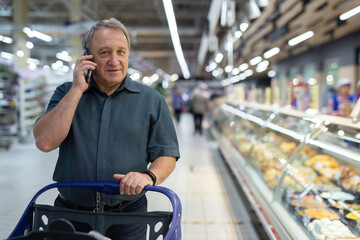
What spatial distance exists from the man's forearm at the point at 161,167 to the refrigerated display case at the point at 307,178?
141 cm

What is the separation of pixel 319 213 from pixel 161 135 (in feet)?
5.84

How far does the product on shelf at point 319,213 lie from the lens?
2914 mm

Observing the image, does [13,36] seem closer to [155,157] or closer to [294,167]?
[294,167]

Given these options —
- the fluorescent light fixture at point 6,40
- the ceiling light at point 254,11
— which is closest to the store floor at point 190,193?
the ceiling light at point 254,11

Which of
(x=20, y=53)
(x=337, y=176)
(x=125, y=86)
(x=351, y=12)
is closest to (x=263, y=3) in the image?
(x=351, y=12)

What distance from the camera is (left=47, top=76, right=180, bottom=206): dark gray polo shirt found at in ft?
5.82

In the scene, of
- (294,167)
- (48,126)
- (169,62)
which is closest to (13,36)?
(294,167)

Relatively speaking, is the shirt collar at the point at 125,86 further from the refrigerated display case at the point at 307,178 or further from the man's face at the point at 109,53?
the refrigerated display case at the point at 307,178

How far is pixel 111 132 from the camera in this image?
178cm

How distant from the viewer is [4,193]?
5.38 m

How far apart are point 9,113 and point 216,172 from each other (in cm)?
584

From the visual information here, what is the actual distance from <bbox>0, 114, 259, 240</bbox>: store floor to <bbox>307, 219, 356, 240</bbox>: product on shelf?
1084mm

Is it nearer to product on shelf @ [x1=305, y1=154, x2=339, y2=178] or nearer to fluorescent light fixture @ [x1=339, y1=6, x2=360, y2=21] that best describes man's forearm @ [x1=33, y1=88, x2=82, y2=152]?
product on shelf @ [x1=305, y1=154, x2=339, y2=178]

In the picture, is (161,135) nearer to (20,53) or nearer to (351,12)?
(351,12)
